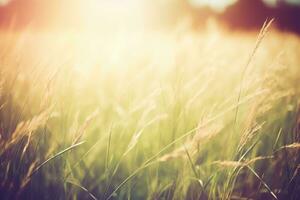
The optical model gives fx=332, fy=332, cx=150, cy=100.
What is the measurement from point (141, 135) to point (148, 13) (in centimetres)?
1630

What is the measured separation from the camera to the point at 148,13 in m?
17.3

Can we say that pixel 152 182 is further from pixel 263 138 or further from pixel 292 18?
pixel 292 18

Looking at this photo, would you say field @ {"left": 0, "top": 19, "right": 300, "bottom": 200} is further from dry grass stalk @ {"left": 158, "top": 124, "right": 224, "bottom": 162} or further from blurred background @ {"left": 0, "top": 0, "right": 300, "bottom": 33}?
blurred background @ {"left": 0, "top": 0, "right": 300, "bottom": 33}

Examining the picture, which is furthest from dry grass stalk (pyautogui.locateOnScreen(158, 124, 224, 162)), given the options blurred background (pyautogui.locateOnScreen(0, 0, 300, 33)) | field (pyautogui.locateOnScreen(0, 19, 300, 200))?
blurred background (pyautogui.locateOnScreen(0, 0, 300, 33))

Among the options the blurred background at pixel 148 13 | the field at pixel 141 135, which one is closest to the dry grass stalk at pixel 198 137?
the field at pixel 141 135

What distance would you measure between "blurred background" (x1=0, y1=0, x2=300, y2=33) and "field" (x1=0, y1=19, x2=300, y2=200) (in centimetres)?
480

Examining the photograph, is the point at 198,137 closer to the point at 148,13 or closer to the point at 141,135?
the point at 141,135

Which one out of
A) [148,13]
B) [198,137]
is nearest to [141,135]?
[198,137]

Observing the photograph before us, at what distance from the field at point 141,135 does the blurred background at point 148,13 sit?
4797mm

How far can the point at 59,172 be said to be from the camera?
4.41 ft

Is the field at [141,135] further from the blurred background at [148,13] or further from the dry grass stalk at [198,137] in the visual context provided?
the blurred background at [148,13]

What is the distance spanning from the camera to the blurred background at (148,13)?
995cm

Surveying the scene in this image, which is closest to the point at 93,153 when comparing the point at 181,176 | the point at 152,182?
the point at 152,182

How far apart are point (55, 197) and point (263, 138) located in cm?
118
